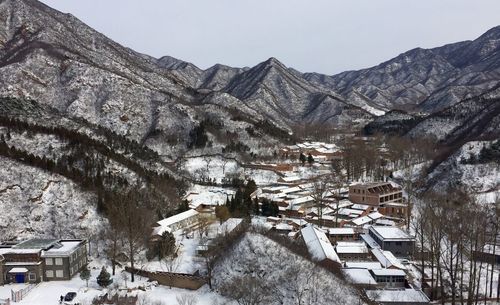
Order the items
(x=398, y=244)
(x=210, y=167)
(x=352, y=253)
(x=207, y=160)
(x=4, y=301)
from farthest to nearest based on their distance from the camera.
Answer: (x=207, y=160) < (x=210, y=167) < (x=398, y=244) < (x=352, y=253) < (x=4, y=301)

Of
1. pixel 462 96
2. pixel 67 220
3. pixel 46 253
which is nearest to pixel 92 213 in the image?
pixel 67 220

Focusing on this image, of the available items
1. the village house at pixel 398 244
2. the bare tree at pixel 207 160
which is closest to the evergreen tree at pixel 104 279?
the village house at pixel 398 244

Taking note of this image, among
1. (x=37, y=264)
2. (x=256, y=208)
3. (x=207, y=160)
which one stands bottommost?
(x=37, y=264)

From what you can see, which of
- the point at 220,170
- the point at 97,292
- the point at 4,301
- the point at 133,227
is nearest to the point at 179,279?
the point at 97,292

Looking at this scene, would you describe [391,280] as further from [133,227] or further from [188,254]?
[133,227]

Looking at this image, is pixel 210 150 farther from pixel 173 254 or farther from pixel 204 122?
pixel 173 254

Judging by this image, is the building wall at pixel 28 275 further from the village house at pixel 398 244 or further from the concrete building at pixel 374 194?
the concrete building at pixel 374 194

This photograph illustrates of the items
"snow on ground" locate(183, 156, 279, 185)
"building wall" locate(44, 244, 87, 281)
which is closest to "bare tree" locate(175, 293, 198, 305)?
"building wall" locate(44, 244, 87, 281)
